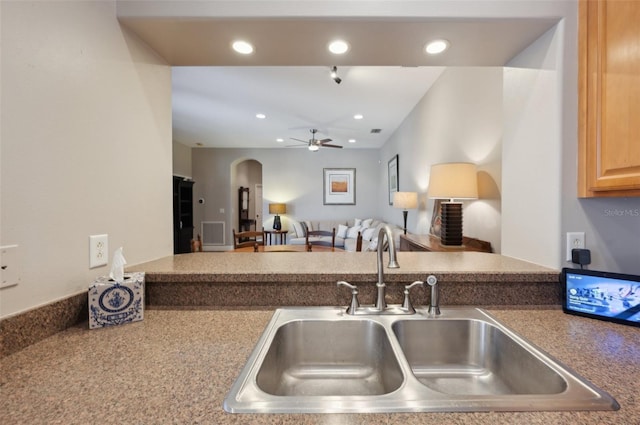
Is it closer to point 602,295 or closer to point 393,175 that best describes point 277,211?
point 393,175

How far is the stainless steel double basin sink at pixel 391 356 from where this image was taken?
2.53ft

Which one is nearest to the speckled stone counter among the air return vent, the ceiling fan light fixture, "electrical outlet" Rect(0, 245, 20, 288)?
"electrical outlet" Rect(0, 245, 20, 288)

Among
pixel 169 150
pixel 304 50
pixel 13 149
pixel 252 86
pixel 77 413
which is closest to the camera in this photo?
pixel 77 413

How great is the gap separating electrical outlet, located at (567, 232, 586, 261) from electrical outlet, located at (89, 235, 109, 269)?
5.79ft

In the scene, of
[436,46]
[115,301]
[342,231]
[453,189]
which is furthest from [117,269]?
[342,231]

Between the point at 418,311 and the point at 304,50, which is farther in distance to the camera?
the point at 304,50

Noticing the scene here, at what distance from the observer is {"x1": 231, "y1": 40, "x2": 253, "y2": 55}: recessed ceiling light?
1.21 metres

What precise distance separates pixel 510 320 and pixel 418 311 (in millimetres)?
307

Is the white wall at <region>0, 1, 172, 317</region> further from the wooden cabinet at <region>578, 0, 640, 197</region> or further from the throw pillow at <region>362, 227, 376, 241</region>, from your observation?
the throw pillow at <region>362, 227, 376, 241</region>

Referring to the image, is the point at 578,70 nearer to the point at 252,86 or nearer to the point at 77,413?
the point at 77,413

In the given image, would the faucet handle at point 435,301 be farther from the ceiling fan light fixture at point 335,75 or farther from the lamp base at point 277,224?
the lamp base at point 277,224

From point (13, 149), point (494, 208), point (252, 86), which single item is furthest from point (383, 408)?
point (252, 86)

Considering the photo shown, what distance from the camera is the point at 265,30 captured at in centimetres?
112

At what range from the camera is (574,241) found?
1061 millimetres
